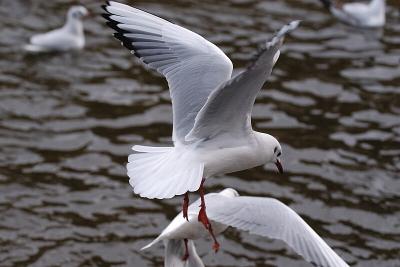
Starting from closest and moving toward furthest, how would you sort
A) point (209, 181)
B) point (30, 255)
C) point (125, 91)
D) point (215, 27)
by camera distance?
1. point (30, 255)
2. point (209, 181)
3. point (125, 91)
4. point (215, 27)

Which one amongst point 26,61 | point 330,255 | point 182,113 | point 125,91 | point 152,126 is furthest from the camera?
point 26,61

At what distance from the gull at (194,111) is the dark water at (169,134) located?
1867mm

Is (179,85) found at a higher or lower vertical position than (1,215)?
higher

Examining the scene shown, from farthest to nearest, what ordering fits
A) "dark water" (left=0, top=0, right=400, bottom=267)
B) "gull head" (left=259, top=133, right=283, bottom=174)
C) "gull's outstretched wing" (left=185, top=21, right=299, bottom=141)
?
"dark water" (left=0, top=0, right=400, bottom=267)
"gull head" (left=259, top=133, right=283, bottom=174)
"gull's outstretched wing" (left=185, top=21, right=299, bottom=141)

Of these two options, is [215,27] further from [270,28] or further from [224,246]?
[224,246]

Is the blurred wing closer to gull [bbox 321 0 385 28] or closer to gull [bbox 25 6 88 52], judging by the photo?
gull [bbox 25 6 88 52]

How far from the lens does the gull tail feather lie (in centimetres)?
523

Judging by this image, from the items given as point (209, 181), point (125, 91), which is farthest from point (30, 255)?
point (125, 91)

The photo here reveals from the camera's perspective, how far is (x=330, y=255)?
5.59m

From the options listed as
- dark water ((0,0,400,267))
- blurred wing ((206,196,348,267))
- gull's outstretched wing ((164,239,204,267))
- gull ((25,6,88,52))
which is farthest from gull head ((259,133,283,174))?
gull ((25,6,88,52))

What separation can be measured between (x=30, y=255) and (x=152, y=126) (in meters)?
2.76

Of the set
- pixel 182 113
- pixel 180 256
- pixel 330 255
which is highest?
pixel 182 113

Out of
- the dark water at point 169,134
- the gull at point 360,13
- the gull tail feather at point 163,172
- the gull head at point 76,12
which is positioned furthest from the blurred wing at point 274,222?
the gull at point 360,13

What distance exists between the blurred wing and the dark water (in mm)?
1461
